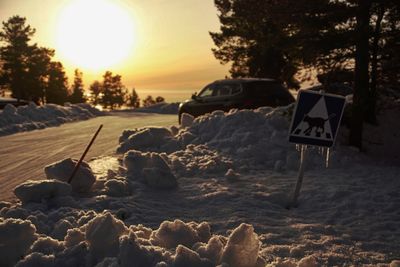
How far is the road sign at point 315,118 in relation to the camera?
18.7 feet

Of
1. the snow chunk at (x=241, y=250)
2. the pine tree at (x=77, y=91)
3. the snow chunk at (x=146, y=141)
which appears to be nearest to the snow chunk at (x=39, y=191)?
the snow chunk at (x=241, y=250)

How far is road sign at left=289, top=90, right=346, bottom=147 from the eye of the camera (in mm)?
5707

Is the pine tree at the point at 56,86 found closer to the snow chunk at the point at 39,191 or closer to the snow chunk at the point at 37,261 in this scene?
the snow chunk at the point at 39,191

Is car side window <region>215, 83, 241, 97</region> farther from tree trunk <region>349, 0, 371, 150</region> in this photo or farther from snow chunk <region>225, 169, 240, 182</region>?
snow chunk <region>225, 169, 240, 182</region>

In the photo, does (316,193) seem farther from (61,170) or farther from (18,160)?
(18,160)

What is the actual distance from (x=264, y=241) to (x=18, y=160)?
6895 mm

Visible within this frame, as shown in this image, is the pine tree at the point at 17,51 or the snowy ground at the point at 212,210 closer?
the snowy ground at the point at 212,210

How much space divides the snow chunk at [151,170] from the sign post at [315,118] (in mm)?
2221

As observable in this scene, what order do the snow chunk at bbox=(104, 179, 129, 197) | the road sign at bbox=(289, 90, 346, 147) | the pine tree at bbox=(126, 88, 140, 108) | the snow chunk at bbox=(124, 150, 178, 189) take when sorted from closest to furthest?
1. the road sign at bbox=(289, 90, 346, 147)
2. the snow chunk at bbox=(104, 179, 129, 197)
3. the snow chunk at bbox=(124, 150, 178, 189)
4. the pine tree at bbox=(126, 88, 140, 108)

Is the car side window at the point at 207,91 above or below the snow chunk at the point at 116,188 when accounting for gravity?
above

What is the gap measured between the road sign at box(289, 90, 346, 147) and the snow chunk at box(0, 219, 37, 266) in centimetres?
342

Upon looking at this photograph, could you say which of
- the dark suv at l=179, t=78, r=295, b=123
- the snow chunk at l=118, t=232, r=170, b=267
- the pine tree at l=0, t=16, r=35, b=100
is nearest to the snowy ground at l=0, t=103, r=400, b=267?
the snow chunk at l=118, t=232, r=170, b=267

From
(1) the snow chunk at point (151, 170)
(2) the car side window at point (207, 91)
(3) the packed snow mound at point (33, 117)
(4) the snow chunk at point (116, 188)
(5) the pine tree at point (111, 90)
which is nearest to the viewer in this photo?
(4) the snow chunk at point (116, 188)

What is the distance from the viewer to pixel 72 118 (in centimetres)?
2123
